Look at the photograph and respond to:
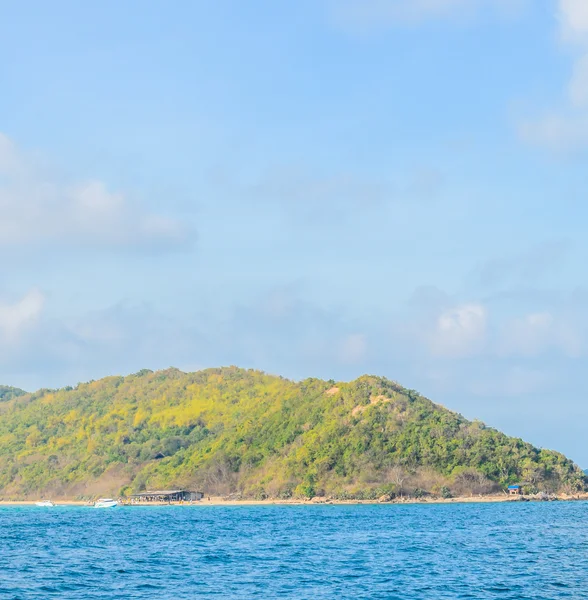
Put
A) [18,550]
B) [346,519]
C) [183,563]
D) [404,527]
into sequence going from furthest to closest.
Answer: [346,519] → [404,527] → [18,550] → [183,563]

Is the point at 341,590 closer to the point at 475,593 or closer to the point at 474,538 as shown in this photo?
the point at 475,593

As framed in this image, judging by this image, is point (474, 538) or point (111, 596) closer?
point (111, 596)

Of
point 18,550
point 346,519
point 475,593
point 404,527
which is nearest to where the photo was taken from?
point 475,593

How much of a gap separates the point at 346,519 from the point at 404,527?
21739 millimetres

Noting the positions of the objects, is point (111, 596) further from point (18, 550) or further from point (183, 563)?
point (18, 550)

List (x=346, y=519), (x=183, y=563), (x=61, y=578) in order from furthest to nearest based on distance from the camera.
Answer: (x=346, y=519), (x=183, y=563), (x=61, y=578)

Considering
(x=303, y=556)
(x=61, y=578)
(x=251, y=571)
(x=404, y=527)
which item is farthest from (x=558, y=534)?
(x=61, y=578)

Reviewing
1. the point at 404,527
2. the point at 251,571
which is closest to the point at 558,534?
the point at 404,527

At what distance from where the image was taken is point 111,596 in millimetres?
53438

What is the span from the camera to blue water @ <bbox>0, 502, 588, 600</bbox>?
55031 mm

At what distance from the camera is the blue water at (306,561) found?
55031 millimetres

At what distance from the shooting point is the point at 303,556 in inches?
2970

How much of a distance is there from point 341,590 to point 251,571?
38.8 feet

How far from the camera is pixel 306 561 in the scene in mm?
71375
